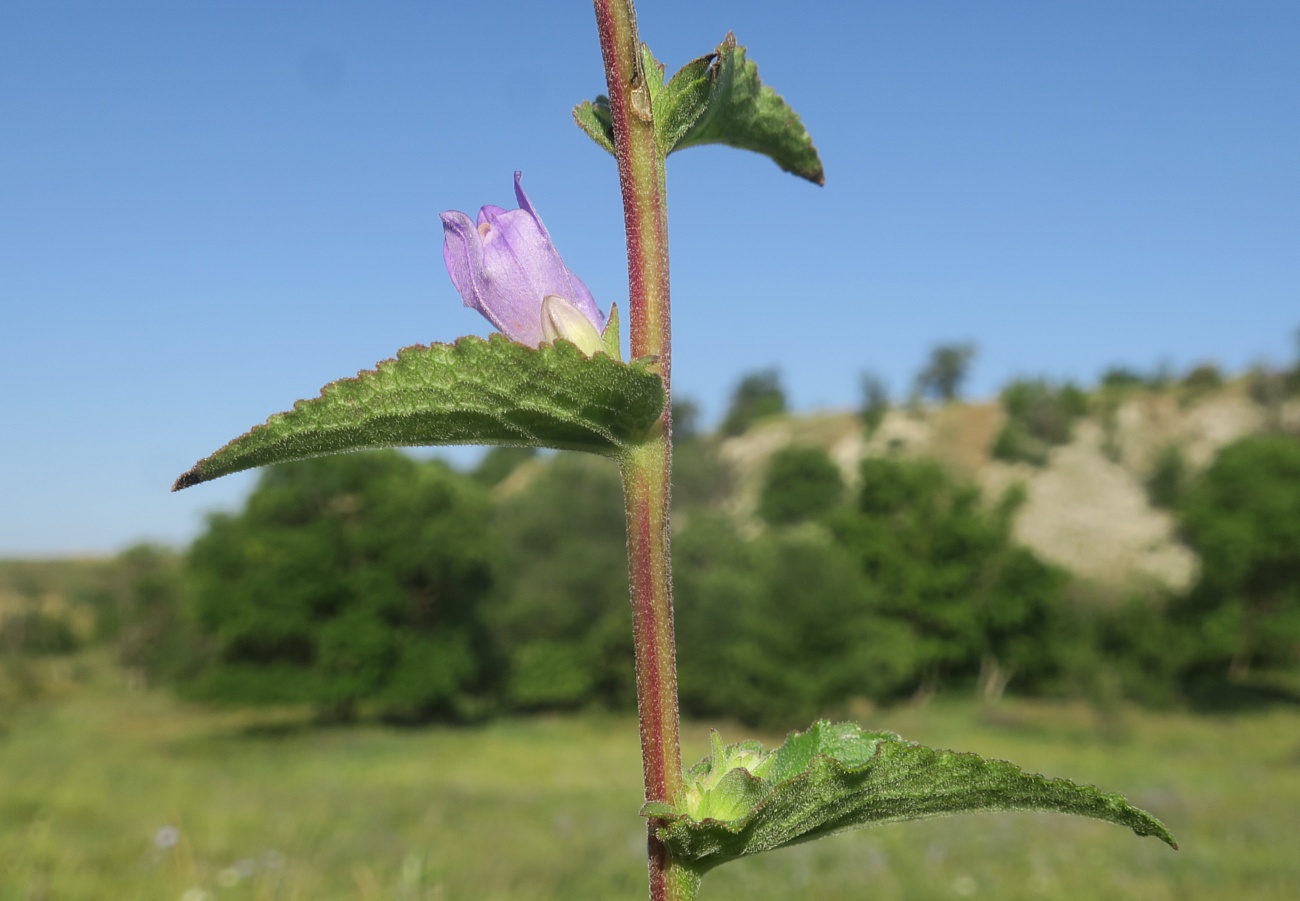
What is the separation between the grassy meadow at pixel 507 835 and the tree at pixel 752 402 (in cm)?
5207

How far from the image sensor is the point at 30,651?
4475 cm

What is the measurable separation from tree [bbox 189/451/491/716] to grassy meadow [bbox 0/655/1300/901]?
3.23 meters

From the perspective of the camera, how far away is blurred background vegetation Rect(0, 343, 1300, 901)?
1321 inches

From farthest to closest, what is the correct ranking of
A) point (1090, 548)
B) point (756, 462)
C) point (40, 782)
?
point (756, 462) < point (1090, 548) < point (40, 782)

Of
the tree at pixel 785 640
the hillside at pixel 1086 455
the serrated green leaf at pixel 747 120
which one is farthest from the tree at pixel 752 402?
the serrated green leaf at pixel 747 120

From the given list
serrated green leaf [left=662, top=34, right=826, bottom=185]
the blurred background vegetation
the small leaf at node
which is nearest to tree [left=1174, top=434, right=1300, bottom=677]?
the blurred background vegetation

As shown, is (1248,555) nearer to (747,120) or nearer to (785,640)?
(785,640)

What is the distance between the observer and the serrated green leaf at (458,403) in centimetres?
91

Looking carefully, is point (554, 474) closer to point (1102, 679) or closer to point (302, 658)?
point (302, 658)

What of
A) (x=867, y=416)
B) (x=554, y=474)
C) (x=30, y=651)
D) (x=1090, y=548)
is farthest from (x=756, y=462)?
(x=30, y=651)

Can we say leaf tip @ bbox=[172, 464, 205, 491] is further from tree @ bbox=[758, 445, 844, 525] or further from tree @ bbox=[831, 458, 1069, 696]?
tree @ bbox=[758, 445, 844, 525]

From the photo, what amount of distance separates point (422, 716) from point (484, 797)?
21319mm

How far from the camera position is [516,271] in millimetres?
1100

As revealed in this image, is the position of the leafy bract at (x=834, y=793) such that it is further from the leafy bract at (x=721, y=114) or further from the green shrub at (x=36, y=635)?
the green shrub at (x=36, y=635)
